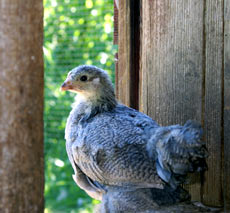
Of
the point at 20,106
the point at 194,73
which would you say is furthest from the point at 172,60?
the point at 20,106

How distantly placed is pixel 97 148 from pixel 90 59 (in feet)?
9.96

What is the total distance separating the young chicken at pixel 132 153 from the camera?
154 cm

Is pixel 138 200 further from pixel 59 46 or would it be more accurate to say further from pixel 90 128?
pixel 59 46

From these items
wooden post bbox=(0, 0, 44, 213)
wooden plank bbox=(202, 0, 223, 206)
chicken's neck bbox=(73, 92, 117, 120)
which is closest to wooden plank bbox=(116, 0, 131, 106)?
chicken's neck bbox=(73, 92, 117, 120)

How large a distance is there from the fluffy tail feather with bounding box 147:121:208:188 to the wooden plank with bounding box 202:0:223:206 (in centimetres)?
35

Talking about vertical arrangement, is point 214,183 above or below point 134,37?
below

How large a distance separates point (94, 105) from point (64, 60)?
8.98 feet

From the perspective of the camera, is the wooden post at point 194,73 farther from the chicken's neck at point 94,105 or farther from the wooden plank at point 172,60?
the chicken's neck at point 94,105

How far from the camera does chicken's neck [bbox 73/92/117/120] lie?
216 cm

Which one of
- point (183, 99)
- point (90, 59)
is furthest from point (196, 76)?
point (90, 59)

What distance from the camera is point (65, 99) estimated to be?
482cm

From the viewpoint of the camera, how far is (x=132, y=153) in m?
1.75

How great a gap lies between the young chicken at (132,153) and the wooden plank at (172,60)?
0.16m

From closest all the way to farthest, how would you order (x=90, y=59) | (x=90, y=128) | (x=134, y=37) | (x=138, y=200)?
(x=138, y=200) → (x=90, y=128) → (x=134, y=37) → (x=90, y=59)
